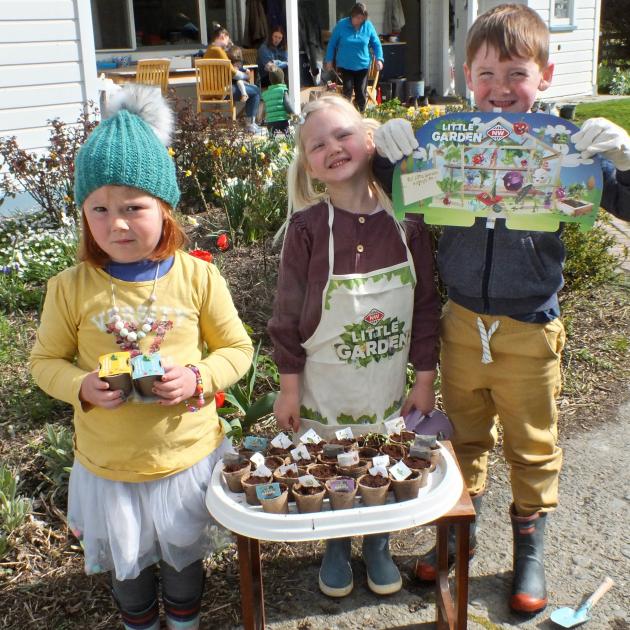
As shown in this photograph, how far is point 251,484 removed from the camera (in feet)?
6.17

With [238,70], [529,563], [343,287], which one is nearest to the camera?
[343,287]

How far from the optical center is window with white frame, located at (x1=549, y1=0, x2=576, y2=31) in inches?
584

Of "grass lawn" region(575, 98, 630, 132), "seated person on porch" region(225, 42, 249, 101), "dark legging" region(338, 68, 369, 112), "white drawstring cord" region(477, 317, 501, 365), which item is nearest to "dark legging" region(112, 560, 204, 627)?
"white drawstring cord" region(477, 317, 501, 365)

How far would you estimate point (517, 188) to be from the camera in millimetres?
2182

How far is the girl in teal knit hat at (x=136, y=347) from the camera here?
6.41ft

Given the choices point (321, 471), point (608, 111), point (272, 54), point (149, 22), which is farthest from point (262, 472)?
point (608, 111)

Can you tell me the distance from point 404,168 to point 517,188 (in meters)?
0.33

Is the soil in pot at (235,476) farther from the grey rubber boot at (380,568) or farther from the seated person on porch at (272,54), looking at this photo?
the seated person on porch at (272,54)

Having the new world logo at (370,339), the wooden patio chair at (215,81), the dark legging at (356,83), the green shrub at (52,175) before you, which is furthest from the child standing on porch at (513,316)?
the dark legging at (356,83)

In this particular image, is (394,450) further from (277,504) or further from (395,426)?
(277,504)

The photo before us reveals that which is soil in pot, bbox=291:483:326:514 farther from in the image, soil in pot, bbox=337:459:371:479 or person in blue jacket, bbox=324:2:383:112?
person in blue jacket, bbox=324:2:383:112

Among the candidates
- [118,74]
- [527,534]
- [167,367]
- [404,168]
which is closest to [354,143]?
[404,168]

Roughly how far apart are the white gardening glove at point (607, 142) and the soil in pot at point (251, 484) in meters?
1.22

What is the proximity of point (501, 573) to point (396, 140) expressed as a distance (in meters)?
1.53
